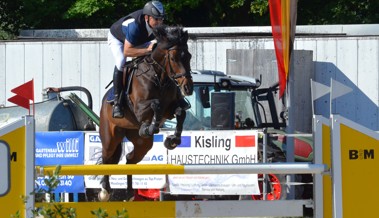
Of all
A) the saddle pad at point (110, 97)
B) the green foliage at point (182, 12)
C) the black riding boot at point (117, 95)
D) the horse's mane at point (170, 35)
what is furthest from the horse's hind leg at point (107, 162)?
the green foliage at point (182, 12)

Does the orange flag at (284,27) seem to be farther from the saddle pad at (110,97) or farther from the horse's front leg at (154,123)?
the horse's front leg at (154,123)

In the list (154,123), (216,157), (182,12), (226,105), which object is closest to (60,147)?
(216,157)

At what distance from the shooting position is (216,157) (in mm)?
13109

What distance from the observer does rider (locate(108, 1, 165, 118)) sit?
9.93 m

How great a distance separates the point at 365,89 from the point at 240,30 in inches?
123

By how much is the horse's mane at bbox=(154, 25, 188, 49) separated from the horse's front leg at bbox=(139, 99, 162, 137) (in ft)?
1.86

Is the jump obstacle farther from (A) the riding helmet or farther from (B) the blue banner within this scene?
(B) the blue banner

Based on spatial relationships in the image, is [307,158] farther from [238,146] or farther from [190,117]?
[190,117]

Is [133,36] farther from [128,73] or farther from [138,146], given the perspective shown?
[138,146]

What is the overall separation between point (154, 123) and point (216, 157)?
3.44 m

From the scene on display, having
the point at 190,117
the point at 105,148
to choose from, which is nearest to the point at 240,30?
the point at 190,117

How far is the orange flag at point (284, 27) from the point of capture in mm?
12398

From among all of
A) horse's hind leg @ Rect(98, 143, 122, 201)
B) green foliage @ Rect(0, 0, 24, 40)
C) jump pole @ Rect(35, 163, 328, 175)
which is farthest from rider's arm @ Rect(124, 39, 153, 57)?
green foliage @ Rect(0, 0, 24, 40)

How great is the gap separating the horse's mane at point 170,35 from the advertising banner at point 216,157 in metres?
3.29
